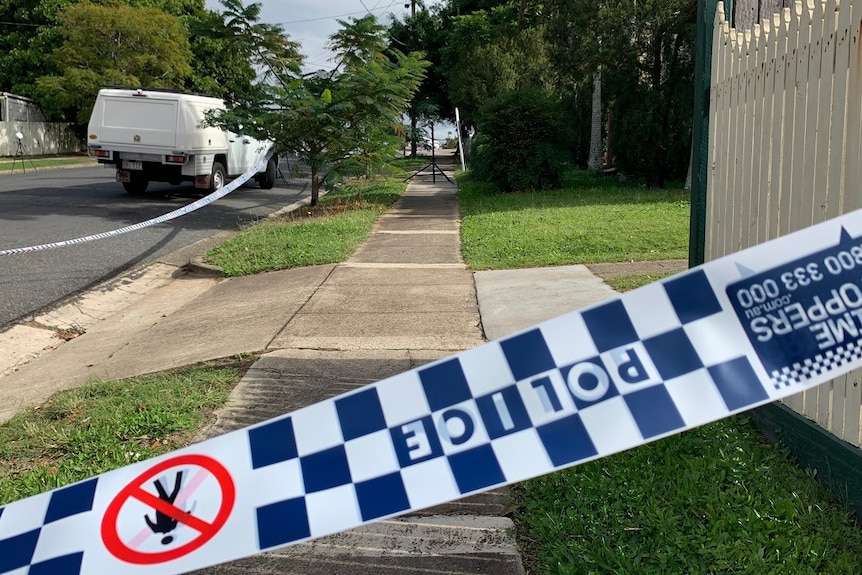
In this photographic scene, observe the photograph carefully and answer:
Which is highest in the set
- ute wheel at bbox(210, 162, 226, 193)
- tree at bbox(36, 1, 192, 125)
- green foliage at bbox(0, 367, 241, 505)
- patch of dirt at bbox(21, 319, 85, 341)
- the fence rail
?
tree at bbox(36, 1, 192, 125)

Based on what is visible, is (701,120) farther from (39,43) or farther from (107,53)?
(39,43)

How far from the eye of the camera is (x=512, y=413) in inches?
68.1

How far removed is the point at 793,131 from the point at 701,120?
119 cm


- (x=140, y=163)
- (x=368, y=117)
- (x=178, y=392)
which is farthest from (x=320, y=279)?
(x=140, y=163)

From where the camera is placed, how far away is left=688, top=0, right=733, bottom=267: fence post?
14.5ft

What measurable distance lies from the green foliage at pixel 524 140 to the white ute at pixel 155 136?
451 cm

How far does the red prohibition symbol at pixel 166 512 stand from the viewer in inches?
68.6

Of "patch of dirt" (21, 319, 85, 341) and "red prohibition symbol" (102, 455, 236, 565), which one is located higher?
"red prohibition symbol" (102, 455, 236, 565)

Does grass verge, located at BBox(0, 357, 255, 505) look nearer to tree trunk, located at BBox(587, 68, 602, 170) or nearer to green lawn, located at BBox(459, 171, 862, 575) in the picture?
green lawn, located at BBox(459, 171, 862, 575)

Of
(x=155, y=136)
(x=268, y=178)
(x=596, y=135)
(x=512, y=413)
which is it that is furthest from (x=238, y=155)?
(x=512, y=413)

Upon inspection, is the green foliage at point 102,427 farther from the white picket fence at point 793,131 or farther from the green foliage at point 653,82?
the green foliage at point 653,82

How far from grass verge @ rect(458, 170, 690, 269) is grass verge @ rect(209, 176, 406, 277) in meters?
1.51

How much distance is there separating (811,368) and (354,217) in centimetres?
1141

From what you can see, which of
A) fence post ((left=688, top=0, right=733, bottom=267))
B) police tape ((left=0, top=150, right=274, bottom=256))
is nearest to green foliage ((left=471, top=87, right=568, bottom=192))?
police tape ((left=0, top=150, right=274, bottom=256))
